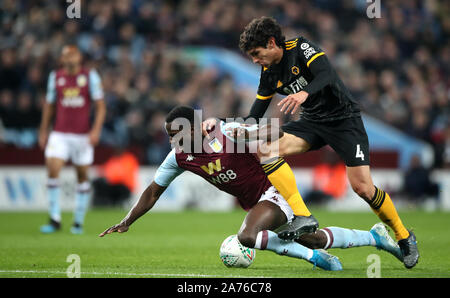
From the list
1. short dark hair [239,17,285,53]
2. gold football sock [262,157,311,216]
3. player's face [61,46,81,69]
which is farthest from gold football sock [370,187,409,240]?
player's face [61,46,81,69]

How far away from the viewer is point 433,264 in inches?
261

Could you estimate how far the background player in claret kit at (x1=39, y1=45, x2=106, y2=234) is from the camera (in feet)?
33.3

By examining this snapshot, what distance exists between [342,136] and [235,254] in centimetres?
139

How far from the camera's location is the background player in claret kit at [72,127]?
1015 centimetres

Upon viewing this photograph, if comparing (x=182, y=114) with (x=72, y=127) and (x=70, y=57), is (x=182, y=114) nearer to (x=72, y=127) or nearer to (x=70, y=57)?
(x=70, y=57)

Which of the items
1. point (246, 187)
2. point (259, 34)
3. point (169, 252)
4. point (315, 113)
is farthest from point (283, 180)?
point (169, 252)

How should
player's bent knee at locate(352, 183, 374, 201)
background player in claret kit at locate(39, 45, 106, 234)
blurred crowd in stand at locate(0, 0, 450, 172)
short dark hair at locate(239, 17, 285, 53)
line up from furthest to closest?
blurred crowd in stand at locate(0, 0, 450, 172) → background player in claret kit at locate(39, 45, 106, 234) → player's bent knee at locate(352, 183, 374, 201) → short dark hair at locate(239, 17, 285, 53)

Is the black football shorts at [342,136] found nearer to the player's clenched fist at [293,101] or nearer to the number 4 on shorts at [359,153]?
the number 4 on shorts at [359,153]

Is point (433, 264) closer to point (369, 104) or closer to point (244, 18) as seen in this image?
point (369, 104)

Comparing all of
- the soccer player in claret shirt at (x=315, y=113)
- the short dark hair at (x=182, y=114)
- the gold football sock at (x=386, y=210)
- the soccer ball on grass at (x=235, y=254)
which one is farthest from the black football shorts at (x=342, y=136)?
the soccer ball on grass at (x=235, y=254)

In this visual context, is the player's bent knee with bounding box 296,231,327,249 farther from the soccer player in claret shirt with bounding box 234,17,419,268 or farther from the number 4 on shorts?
the number 4 on shorts

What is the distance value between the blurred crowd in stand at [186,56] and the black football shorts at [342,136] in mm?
8818

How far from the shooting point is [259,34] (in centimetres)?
619

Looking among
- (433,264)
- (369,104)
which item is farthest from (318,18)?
(433,264)
